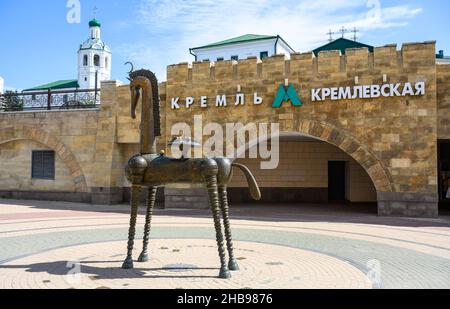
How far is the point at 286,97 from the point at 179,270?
10829 mm

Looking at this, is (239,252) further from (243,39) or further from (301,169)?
(243,39)

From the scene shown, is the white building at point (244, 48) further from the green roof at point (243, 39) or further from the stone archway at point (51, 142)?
the stone archway at point (51, 142)

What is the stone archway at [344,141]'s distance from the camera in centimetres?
1522

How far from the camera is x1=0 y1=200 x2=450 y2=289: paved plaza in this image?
605 cm

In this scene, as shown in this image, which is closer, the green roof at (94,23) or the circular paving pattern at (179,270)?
the circular paving pattern at (179,270)

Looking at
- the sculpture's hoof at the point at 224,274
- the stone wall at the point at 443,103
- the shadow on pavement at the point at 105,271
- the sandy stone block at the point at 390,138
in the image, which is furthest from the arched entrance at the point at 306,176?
the sculpture's hoof at the point at 224,274

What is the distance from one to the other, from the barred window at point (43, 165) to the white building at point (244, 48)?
26.2m

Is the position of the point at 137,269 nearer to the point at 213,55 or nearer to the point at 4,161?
the point at 4,161

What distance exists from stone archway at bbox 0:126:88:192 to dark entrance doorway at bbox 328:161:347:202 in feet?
40.8

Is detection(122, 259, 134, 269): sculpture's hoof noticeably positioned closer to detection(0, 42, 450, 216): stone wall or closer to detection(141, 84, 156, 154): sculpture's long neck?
detection(141, 84, 156, 154): sculpture's long neck

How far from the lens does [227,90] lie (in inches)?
675
